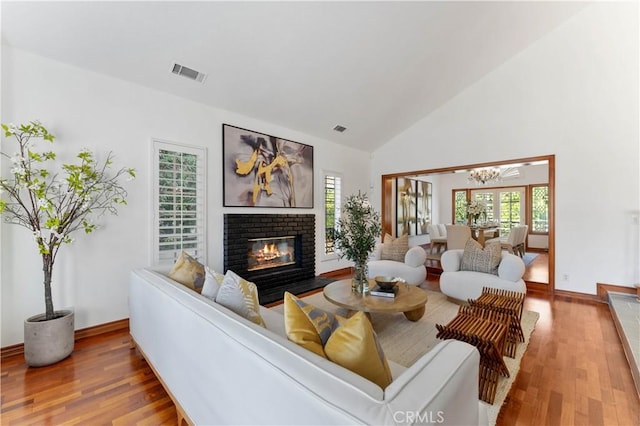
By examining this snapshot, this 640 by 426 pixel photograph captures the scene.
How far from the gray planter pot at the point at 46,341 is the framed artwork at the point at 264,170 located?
2154 millimetres

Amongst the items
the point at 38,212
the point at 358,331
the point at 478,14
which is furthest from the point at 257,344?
the point at 478,14

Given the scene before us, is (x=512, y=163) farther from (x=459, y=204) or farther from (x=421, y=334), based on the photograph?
(x=459, y=204)

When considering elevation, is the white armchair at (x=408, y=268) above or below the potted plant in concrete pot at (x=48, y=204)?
below

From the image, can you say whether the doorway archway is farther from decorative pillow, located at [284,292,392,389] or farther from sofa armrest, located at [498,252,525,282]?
decorative pillow, located at [284,292,392,389]

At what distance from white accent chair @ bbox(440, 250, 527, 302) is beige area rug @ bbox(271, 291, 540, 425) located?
0.25 metres

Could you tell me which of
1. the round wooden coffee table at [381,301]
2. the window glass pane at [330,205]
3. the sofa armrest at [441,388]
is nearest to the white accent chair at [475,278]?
the round wooden coffee table at [381,301]

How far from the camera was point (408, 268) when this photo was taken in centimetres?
430

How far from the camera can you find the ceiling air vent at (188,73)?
3088mm

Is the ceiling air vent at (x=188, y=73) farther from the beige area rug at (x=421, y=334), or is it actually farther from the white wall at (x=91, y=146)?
the beige area rug at (x=421, y=334)

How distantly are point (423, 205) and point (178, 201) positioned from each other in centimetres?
708

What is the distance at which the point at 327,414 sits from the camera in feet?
2.43

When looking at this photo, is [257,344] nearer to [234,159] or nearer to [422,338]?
[422,338]

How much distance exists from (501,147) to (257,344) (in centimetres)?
534

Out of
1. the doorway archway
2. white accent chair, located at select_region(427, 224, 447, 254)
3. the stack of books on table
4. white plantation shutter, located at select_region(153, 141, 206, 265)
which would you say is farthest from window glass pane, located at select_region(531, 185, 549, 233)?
white plantation shutter, located at select_region(153, 141, 206, 265)
